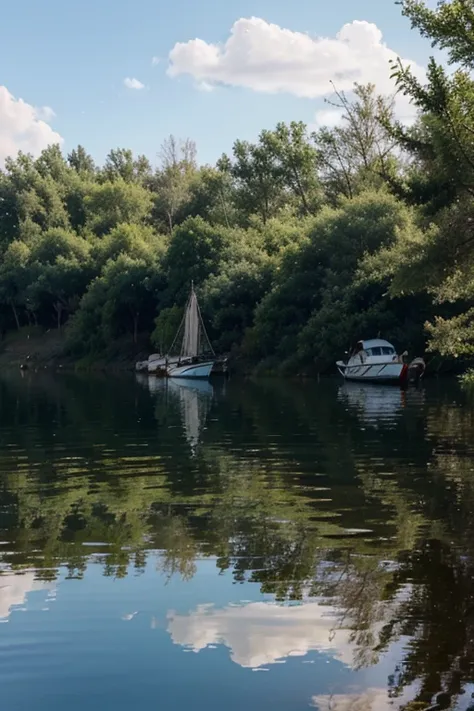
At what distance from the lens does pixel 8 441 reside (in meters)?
27.1

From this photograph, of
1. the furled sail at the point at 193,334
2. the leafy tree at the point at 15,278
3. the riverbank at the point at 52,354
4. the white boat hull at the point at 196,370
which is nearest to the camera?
the white boat hull at the point at 196,370

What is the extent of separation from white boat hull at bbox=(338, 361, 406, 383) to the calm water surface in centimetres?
2825

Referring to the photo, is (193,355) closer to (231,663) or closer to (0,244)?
(0,244)

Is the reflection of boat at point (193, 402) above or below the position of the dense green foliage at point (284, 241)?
below

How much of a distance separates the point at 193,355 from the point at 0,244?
57.0 meters

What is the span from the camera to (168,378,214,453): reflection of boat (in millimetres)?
29481

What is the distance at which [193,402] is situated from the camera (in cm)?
4409

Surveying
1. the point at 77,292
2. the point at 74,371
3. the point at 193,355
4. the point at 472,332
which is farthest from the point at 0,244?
the point at 472,332

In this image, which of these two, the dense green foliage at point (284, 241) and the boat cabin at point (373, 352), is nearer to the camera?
the dense green foliage at point (284, 241)

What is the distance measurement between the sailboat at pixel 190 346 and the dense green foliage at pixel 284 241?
146cm

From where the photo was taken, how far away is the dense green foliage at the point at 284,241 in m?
27.2

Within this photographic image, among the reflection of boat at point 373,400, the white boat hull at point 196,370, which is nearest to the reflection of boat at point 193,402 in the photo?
the white boat hull at point 196,370

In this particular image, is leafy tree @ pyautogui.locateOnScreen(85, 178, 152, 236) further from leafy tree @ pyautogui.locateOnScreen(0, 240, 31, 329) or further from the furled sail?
the furled sail

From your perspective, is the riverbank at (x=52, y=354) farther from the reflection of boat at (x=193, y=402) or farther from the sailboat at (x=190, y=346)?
the reflection of boat at (x=193, y=402)
